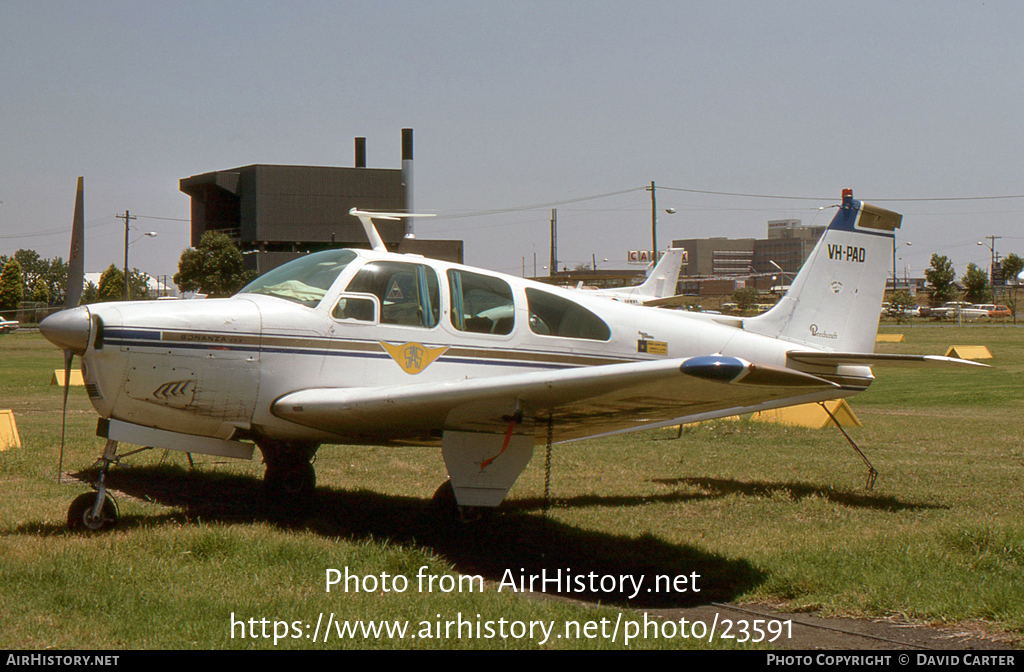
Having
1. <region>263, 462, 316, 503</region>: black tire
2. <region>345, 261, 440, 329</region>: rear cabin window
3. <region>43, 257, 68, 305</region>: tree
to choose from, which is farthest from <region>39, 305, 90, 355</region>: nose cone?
<region>43, 257, 68, 305</region>: tree

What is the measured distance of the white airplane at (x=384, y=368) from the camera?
654 cm

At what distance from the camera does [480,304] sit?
26.7 ft

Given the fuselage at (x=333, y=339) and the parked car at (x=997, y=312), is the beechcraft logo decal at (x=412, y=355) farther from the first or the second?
the parked car at (x=997, y=312)

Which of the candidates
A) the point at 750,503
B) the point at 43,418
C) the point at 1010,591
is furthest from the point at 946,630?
the point at 43,418

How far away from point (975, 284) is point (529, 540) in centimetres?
11774

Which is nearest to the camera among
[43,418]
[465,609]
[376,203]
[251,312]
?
[465,609]

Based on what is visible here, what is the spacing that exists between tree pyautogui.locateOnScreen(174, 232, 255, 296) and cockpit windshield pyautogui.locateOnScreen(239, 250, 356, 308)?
189 ft

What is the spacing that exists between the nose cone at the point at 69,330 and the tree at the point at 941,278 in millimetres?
115806

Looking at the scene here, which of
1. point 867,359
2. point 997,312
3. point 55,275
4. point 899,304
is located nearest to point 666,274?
point 867,359

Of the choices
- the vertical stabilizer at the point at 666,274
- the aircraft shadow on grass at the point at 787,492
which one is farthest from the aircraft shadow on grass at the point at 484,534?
the vertical stabilizer at the point at 666,274
